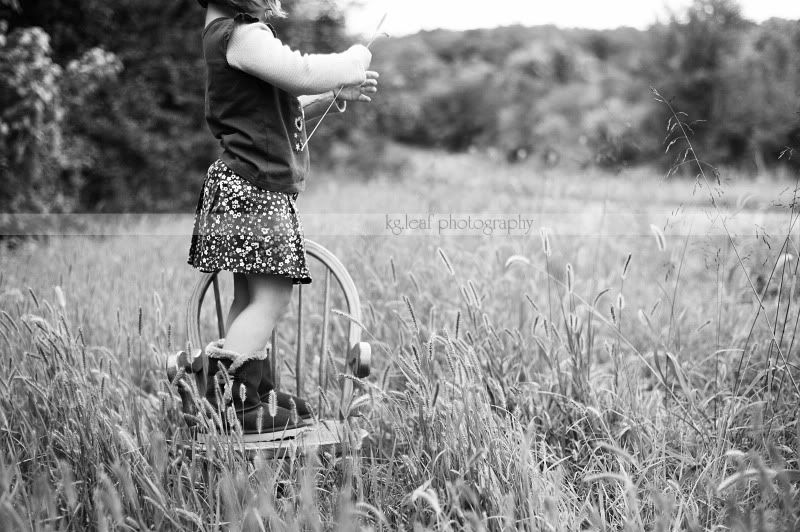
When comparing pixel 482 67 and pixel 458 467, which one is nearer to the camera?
pixel 458 467

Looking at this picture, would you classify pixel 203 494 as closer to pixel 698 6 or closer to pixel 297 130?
pixel 297 130

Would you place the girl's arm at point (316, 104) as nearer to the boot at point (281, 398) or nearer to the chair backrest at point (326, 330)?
the chair backrest at point (326, 330)

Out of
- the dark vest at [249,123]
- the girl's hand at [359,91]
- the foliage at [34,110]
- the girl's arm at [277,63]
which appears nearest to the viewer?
the girl's arm at [277,63]

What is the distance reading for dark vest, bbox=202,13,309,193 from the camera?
1804 mm

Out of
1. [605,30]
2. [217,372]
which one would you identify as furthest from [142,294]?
[605,30]

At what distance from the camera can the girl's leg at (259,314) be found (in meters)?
1.84

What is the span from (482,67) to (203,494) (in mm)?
12533

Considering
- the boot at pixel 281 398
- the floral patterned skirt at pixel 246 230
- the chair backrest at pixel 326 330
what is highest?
the floral patterned skirt at pixel 246 230

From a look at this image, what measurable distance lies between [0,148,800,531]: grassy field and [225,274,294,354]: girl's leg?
0.59 feet

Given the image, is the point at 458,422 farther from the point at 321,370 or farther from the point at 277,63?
the point at 277,63

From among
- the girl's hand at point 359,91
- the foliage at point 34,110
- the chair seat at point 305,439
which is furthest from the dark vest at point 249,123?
the foliage at point 34,110

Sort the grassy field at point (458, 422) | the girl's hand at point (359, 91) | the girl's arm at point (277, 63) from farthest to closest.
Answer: the girl's hand at point (359, 91), the girl's arm at point (277, 63), the grassy field at point (458, 422)

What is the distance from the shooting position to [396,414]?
1.94m

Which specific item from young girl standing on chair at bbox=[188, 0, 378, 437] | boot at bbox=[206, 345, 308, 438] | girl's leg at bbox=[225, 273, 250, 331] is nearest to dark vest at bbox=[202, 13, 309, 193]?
young girl standing on chair at bbox=[188, 0, 378, 437]
